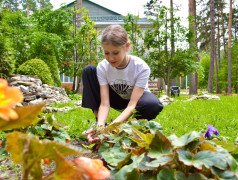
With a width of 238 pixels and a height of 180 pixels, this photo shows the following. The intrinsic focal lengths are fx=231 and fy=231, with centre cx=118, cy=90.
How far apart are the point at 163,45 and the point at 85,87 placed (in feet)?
28.1

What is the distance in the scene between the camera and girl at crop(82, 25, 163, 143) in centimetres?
212

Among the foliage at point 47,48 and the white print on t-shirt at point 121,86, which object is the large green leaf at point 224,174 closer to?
the white print on t-shirt at point 121,86

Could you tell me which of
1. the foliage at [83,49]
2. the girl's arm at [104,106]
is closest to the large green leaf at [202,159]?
the girl's arm at [104,106]

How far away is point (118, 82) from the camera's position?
2.45m

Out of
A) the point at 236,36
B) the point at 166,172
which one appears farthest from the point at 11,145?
the point at 236,36

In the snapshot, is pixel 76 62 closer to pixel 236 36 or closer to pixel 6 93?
pixel 6 93

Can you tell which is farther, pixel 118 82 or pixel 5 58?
pixel 5 58

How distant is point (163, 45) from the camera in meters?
10.5

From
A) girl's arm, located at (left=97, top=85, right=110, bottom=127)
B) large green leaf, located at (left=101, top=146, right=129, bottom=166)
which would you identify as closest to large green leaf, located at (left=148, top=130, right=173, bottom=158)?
large green leaf, located at (left=101, top=146, right=129, bottom=166)

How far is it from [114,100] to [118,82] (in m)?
0.34

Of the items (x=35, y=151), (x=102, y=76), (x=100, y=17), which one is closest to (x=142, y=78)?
(x=102, y=76)

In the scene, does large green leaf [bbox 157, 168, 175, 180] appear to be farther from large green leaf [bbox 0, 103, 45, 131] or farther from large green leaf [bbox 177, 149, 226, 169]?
large green leaf [bbox 0, 103, 45, 131]

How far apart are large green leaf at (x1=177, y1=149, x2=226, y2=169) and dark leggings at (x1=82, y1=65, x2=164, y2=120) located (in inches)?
61.8

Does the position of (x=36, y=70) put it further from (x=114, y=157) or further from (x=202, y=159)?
(x=202, y=159)
